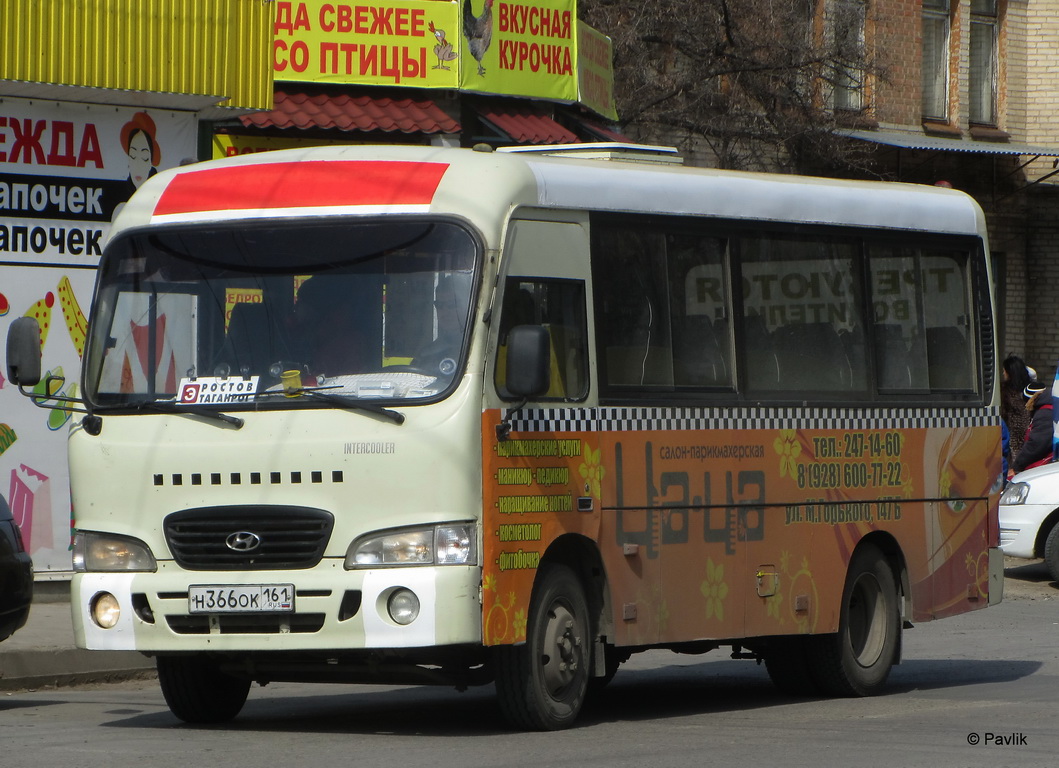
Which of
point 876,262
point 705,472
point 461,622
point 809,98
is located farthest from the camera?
point 809,98

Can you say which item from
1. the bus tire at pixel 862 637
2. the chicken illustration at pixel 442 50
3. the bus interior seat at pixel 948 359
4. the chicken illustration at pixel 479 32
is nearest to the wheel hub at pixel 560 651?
the bus tire at pixel 862 637

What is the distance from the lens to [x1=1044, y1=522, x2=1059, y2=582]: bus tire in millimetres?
18859

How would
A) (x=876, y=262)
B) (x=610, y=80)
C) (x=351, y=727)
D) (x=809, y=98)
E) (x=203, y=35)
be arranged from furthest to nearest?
(x=809, y=98)
(x=610, y=80)
(x=203, y=35)
(x=876, y=262)
(x=351, y=727)

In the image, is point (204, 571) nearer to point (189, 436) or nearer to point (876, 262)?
point (189, 436)

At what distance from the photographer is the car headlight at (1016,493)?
62.3 feet

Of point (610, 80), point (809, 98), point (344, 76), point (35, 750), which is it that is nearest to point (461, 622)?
point (35, 750)

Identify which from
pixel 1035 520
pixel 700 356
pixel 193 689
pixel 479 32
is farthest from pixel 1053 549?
pixel 193 689

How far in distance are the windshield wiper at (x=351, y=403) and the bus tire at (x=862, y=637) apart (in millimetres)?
3499

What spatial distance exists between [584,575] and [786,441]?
1714 millimetres

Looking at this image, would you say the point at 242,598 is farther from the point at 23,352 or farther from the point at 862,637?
the point at 862,637

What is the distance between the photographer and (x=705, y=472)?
397 inches

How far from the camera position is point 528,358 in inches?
339

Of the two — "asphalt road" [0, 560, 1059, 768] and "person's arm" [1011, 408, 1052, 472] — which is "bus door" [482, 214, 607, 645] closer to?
"asphalt road" [0, 560, 1059, 768]

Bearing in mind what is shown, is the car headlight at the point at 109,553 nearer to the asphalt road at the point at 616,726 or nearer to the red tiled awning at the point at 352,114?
the asphalt road at the point at 616,726
